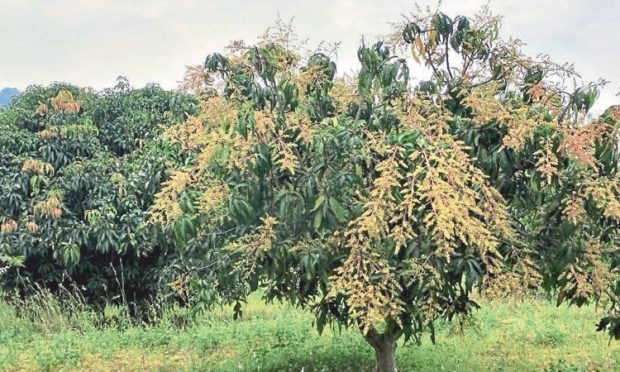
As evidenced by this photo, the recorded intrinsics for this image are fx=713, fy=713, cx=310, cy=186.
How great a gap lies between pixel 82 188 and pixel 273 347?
99.7 inches

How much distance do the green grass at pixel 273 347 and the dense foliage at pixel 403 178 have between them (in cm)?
135

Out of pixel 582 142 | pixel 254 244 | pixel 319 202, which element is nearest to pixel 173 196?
pixel 254 244

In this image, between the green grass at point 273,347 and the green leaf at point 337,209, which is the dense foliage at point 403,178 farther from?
the green grass at point 273,347

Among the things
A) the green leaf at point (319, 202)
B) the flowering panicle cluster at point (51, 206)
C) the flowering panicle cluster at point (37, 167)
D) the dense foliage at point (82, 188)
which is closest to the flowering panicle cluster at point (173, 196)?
the green leaf at point (319, 202)

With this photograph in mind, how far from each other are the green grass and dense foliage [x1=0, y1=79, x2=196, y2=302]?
51 cm

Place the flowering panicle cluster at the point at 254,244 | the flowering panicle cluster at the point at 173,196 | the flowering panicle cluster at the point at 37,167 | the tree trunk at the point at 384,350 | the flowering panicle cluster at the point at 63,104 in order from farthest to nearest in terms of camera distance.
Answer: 1. the flowering panicle cluster at the point at 63,104
2. the flowering panicle cluster at the point at 37,167
3. the tree trunk at the point at 384,350
4. the flowering panicle cluster at the point at 173,196
5. the flowering panicle cluster at the point at 254,244

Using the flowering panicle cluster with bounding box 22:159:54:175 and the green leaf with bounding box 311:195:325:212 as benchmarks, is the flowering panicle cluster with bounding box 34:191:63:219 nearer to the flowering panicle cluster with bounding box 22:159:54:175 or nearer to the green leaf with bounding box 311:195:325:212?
the flowering panicle cluster with bounding box 22:159:54:175

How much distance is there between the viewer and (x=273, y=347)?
6.25 m

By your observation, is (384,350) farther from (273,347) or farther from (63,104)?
(63,104)

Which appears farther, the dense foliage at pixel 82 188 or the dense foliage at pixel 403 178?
the dense foliage at pixel 82 188

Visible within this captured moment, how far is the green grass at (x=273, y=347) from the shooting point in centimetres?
568

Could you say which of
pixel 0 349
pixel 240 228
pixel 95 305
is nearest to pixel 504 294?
pixel 240 228

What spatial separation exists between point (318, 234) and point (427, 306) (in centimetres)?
64

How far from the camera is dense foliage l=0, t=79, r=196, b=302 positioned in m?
6.79
